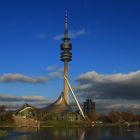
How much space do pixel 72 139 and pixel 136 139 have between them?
1406cm

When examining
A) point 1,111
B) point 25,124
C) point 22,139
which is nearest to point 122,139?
point 22,139

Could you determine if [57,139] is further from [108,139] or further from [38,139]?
[108,139]

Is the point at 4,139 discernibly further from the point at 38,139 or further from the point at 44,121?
the point at 44,121

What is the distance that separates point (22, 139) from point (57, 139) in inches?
292

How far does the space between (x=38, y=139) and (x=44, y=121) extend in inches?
4358

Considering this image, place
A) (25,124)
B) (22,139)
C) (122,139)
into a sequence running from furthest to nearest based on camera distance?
(25,124) → (122,139) → (22,139)

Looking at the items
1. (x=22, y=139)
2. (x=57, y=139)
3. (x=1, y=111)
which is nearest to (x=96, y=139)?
(x=57, y=139)

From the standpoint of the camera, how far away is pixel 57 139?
270ft

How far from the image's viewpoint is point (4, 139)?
80938 mm

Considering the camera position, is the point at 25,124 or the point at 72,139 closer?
the point at 72,139

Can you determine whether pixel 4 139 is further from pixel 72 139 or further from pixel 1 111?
pixel 1 111

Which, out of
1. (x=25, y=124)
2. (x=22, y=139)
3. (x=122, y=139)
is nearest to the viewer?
(x=22, y=139)

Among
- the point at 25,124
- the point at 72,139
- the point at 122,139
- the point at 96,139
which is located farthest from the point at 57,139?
the point at 25,124

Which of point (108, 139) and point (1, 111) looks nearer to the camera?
point (108, 139)
